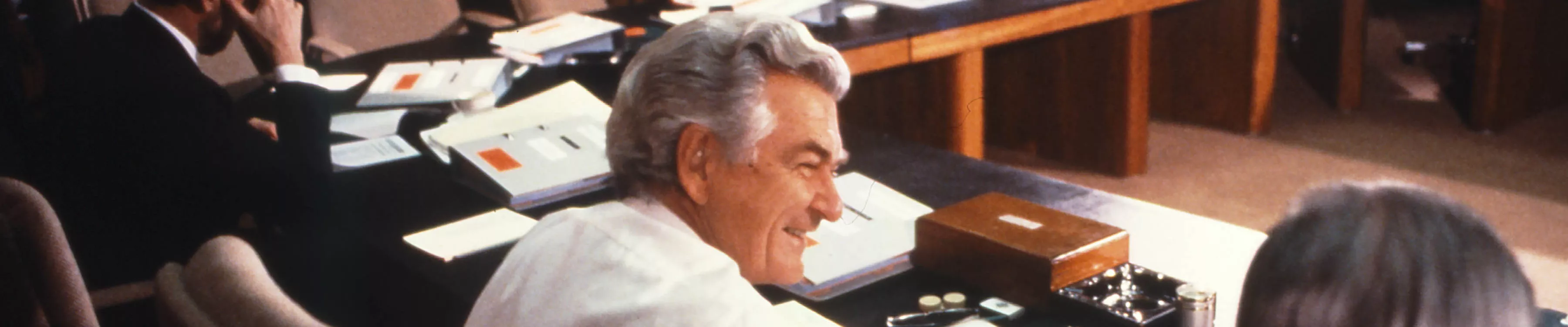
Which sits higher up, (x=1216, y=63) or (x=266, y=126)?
(x=266, y=126)

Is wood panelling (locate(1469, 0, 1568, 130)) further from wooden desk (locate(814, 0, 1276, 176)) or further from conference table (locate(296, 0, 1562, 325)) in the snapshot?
conference table (locate(296, 0, 1562, 325))

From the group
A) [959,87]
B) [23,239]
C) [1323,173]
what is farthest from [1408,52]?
[23,239]

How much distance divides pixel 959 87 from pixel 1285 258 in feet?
7.73

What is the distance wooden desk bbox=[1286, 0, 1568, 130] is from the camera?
3768mm

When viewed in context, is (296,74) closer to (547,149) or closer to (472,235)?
(547,149)

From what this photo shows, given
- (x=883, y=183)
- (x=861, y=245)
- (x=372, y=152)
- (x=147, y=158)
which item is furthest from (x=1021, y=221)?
(x=147, y=158)

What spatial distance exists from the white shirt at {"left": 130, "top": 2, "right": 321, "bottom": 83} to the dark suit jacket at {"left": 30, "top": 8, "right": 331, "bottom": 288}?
0.12 metres

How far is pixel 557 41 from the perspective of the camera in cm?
277

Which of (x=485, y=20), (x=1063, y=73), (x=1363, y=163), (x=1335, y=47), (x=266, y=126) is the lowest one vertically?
(x=1363, y=163)

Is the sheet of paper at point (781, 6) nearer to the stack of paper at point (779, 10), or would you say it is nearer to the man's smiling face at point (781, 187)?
the stack of paper at point (779, 10)

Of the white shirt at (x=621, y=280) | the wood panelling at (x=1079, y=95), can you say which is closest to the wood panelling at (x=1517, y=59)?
the wood panelling at (x=1079, y=95)

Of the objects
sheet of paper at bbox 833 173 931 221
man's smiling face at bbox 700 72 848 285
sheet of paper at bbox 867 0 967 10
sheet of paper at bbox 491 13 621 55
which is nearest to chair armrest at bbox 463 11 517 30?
sheet of paper at bbox 491 13 621 55

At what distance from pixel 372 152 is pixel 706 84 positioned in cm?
133

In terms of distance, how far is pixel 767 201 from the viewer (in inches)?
44.1
